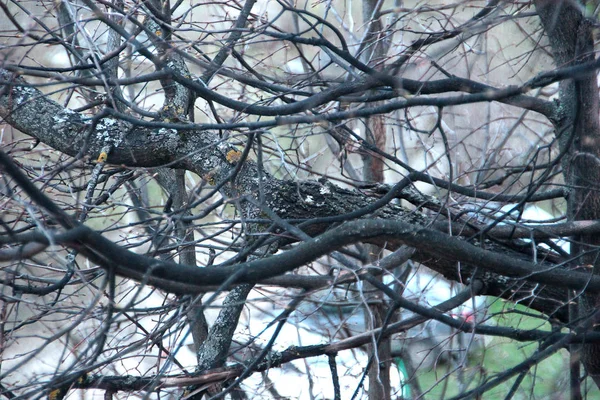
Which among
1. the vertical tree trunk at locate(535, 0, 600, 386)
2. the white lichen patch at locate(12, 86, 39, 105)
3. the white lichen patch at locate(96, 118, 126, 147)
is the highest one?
the white lichen patch at locate(12, 86, 39, 105)

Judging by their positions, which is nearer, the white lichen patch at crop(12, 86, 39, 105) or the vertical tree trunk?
the vertical tree trunk

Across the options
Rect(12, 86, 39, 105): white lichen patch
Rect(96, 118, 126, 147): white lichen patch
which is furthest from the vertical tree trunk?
Rect(12, 86, 39, 105): white lichen patch

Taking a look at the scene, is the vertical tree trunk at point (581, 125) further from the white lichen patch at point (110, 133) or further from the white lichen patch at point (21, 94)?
the white lichen patch at point (21, 94)

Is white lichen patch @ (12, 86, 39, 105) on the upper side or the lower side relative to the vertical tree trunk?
upper

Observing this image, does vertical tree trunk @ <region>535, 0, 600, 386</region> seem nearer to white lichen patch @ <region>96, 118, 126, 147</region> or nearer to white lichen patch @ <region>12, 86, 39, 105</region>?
white lichen patch @ <region>96, 118, 126, 147</region>

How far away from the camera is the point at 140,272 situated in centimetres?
165

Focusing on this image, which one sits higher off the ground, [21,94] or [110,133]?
[21,94]

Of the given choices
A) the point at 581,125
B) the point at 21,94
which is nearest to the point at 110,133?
the point at 21,94

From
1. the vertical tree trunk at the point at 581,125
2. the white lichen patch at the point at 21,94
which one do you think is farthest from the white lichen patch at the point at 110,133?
the vertical tree trunk at the point at 581,125

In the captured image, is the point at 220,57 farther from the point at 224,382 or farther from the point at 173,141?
the point at 224,382

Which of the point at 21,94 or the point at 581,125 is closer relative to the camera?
the point at 581,125

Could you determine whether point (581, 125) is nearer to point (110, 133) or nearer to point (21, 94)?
point (110, 133)

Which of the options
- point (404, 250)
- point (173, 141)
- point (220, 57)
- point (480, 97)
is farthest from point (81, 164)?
point (480, 97)

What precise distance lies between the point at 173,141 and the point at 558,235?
6.07 feet
